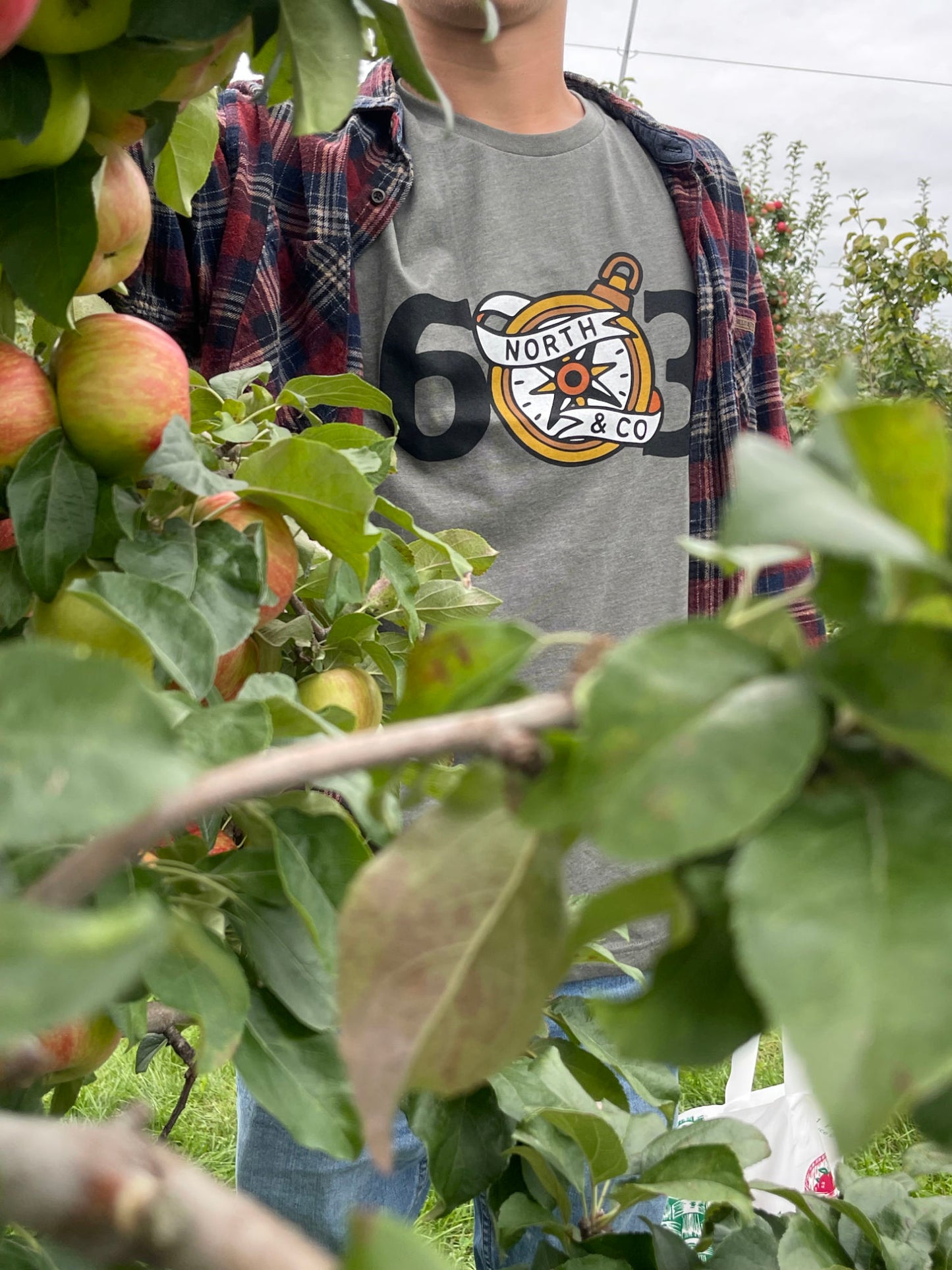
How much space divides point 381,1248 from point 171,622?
274 mm

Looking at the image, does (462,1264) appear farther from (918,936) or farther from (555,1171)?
(918,936)

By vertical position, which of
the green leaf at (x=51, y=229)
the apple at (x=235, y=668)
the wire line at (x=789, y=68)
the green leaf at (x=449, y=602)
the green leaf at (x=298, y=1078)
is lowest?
the green leaf at (x=298, y=1078)

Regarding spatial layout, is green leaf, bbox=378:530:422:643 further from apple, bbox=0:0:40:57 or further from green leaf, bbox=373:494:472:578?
apple, bbox=0:0:40:57

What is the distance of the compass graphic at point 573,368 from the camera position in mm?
1699

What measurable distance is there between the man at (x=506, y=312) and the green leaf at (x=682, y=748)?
51.6 inches

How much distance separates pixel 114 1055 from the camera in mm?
2268

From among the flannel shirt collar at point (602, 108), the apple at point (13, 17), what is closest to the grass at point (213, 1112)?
the flannel shirt collar at point (602, 108)

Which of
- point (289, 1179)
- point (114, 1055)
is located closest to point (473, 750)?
point (289, 1179)

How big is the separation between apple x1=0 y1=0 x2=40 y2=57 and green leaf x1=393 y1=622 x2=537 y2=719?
0.27 meters

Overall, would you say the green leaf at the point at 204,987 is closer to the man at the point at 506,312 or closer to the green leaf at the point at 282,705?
the green leaf at the point at 282,705

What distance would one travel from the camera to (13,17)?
36 centimetres

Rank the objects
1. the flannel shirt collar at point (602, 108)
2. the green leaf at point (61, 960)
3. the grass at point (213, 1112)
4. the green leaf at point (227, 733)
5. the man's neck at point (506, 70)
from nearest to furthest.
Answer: the green leaf at point (61, 960) → the green leaf at point (227, 733) → the flannel shirt collar at point (602, 108) → the man's neck at point (506, 70) → the grass at point (213, 1112)

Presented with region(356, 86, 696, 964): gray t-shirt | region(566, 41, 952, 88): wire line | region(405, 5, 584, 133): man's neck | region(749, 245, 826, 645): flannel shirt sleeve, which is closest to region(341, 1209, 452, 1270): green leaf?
region(356, 86, 696, 964): gray t-shirt

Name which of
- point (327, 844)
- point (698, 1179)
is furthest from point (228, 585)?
point (698, 1179)
